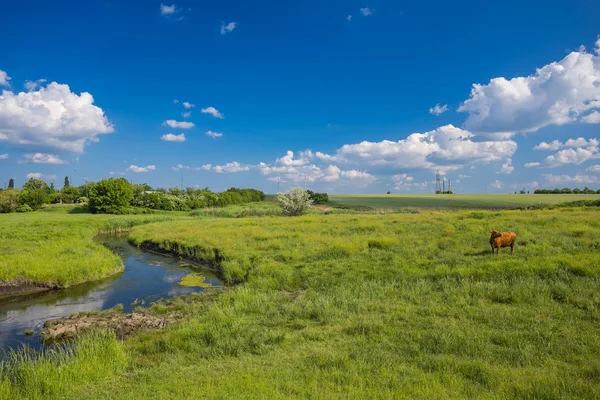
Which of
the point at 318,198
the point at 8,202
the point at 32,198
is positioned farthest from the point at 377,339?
the point at 318,198

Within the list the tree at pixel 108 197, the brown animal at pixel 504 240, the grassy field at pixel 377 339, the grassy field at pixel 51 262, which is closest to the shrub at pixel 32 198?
the tree at pixel 108 197

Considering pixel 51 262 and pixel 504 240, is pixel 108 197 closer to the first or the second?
pixel 51 262

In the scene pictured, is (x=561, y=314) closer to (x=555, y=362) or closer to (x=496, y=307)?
(x=496, y=307)

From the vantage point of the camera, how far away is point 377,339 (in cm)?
822

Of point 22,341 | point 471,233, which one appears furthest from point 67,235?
point 471,233

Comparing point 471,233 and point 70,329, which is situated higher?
point 471,233

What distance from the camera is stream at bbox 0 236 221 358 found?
12.7 metres

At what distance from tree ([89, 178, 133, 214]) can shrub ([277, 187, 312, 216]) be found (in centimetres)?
4008

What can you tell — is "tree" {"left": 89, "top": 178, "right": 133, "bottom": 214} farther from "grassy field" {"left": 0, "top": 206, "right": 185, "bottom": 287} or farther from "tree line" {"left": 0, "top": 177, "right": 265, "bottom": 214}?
"grassy field" {"left": 0, "top": 206, "right": 185, "bottom": 287}

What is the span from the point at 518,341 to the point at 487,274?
657cm

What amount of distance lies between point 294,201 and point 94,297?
44.5 meters

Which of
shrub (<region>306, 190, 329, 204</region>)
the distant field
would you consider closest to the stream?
the distant field

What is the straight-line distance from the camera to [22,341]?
1159 cm

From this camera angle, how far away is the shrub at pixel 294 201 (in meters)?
59.9
